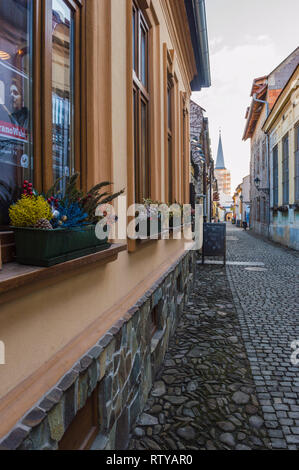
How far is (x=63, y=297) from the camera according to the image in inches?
71.7

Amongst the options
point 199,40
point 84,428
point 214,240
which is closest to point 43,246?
point 84,428

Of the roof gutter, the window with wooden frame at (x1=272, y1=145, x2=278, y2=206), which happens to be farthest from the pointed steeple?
the roof gutter

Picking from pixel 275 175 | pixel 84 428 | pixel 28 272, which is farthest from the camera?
pixel 275 175

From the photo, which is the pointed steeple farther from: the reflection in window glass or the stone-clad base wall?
the reflection in window glass

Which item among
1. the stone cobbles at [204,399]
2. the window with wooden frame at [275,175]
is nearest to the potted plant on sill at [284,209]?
the window with wooden frame at [275,175]

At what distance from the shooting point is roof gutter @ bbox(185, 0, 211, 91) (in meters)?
5.89

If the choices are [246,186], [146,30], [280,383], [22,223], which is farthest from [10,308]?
[246,186]

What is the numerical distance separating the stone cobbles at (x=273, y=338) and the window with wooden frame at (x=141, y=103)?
2.27 m

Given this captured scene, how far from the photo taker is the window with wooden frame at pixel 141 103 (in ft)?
11.8

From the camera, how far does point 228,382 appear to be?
3.40 meters

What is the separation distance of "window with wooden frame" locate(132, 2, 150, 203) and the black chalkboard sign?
6391mm

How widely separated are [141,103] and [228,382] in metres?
3.13

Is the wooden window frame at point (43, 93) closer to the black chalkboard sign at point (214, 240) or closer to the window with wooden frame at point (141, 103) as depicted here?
the window with wooden frame at point (141, 103)

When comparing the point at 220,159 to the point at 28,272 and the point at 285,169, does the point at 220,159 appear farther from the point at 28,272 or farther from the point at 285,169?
the point at 28,272
